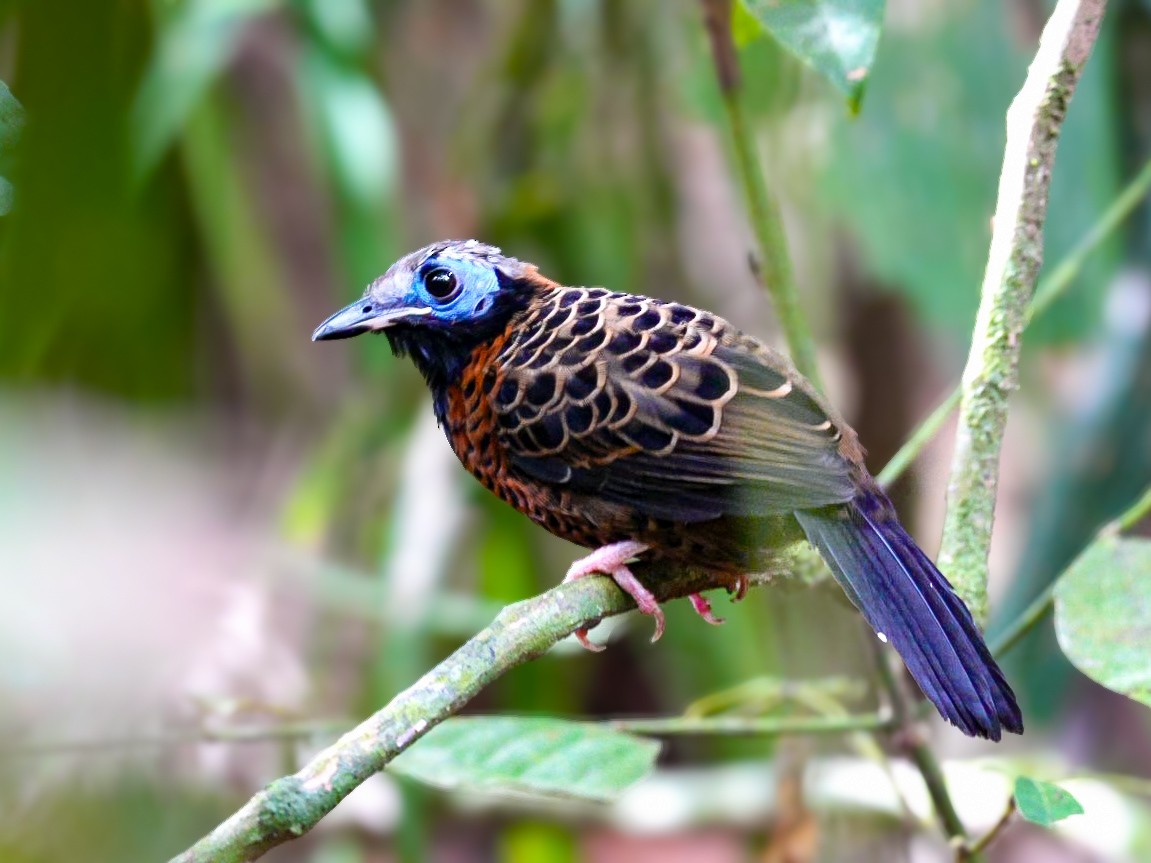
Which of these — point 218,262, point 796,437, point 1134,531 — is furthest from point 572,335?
point 218,262

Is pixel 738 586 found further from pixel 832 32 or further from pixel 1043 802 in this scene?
pixel 832 32

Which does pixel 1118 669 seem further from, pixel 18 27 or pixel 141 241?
pixel 18 27

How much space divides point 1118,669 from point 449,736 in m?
0.84

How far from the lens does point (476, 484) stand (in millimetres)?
3482

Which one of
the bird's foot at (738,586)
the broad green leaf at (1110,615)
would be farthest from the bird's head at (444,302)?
the broad green leaf at (1110,615)

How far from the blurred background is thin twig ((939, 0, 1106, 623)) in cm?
18

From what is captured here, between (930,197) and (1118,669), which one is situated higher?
(930,197)

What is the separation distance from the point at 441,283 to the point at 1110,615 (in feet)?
3.17

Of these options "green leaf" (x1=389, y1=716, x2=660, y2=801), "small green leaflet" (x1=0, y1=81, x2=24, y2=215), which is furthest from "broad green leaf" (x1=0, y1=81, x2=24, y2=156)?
"green leaf" (x1=389, y1=716, x2=660, y2=801)

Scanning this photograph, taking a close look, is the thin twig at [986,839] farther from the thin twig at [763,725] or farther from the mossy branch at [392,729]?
the mossy branch at [392,729]

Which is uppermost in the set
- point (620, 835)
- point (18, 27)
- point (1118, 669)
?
point (18, 27)

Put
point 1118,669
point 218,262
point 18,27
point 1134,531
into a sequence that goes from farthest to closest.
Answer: point 218,262 → point 1134,531 → point 1118,669 → point 18,27

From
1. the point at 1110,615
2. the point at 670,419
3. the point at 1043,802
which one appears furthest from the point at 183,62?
the point at 1043,802

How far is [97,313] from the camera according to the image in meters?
1.28
